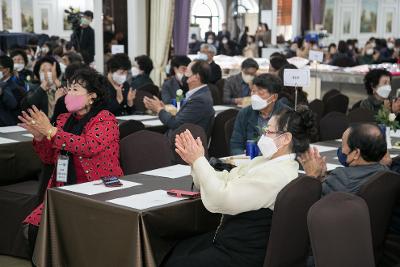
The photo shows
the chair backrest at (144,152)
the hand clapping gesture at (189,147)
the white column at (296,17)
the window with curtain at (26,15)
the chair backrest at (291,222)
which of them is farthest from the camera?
the window with curtain at (26,15)

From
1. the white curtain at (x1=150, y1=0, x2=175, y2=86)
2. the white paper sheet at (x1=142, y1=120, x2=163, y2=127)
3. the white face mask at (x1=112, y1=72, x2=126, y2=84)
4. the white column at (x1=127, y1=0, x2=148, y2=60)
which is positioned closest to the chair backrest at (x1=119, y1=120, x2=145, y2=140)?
the white paper sheet at (x1=142, y1=120, x2=163, y2=127)

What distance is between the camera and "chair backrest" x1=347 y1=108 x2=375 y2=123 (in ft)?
20.5

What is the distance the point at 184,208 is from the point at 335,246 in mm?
1112

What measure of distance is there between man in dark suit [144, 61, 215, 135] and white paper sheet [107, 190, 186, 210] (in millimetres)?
2284

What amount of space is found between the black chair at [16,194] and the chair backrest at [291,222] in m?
2.08

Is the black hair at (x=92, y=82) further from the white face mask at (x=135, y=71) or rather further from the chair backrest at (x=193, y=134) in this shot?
the white face mask at (x=135, y=71)

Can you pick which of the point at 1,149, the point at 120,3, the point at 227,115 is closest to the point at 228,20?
the point at 120,3

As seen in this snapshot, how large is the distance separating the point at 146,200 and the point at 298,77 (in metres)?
2.83

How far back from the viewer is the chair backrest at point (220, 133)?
21.2 ft

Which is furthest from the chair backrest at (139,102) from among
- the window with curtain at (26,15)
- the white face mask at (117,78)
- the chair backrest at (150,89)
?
the window with curtain at (26,15)

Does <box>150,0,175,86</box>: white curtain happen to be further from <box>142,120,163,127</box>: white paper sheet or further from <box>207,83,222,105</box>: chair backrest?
<box>142,120,163,127</box>: white paper sheet

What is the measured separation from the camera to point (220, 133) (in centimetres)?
649

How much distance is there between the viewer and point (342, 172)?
12.0 ft

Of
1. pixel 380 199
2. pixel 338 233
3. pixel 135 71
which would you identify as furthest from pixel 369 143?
pixel 135 71
